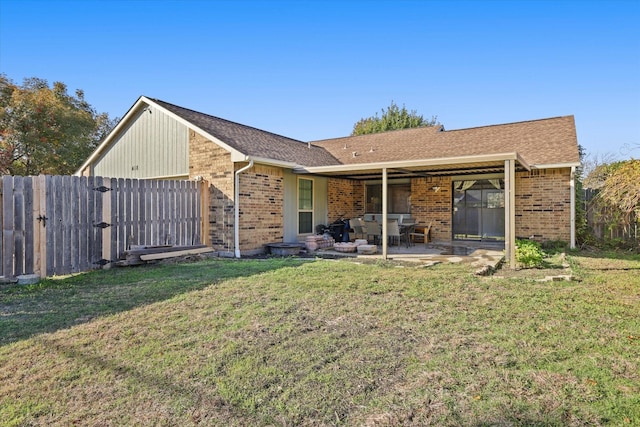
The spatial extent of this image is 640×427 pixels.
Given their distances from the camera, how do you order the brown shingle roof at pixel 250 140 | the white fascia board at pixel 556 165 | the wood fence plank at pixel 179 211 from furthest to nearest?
the brown shingle roof at pixel 250 140 < the white fascia board at pixel 556 165 < the wood fence plank at pixel 179 211

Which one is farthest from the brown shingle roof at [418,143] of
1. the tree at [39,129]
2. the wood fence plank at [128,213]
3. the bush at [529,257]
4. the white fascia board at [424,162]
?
the tree at [39,129]

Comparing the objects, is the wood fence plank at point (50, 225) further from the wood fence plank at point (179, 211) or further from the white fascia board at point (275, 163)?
the white fascia board at point (275, 163)

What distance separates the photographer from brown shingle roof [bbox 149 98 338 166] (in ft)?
35.2

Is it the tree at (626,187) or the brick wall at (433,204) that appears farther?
the brick wall at (433,204)

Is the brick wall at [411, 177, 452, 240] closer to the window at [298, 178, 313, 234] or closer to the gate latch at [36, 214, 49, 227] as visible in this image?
the window at [298, 178, 313, 234]

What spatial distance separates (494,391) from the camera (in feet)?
8.70

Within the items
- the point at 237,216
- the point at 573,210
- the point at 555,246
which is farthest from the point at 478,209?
the point at 237,216

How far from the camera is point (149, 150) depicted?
1223 cm

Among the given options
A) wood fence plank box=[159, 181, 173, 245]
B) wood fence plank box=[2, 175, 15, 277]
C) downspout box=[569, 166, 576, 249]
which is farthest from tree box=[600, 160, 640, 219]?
wood fence plank box=[2, 175, 15, 277]

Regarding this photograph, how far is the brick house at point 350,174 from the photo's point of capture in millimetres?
10023

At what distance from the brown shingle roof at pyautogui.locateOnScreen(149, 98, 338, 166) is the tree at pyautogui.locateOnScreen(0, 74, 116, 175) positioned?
14.5 metres

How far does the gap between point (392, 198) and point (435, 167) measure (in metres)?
3.67

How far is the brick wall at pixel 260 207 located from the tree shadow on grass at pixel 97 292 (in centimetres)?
203

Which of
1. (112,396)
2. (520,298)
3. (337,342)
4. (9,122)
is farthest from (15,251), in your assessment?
(9,122)
